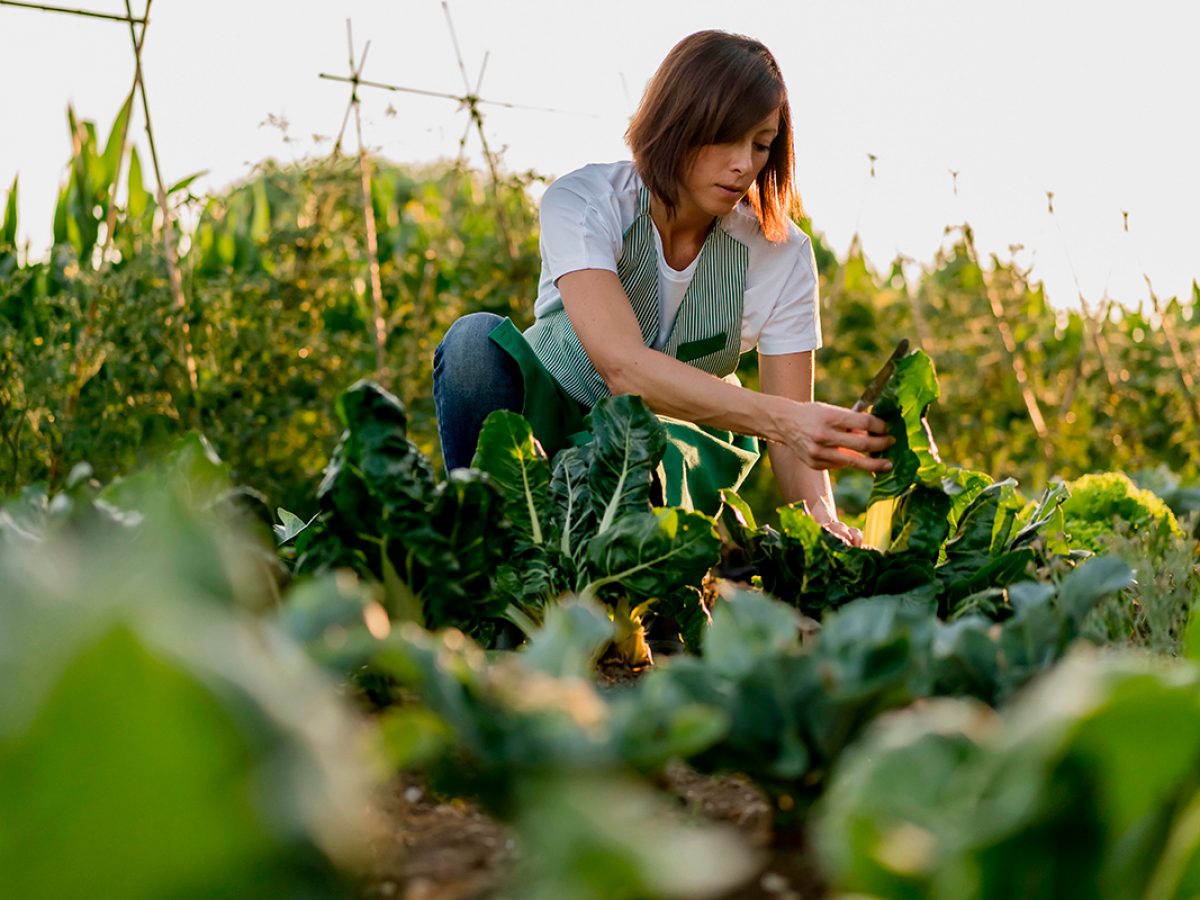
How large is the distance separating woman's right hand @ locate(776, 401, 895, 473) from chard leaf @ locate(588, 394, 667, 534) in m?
0.32

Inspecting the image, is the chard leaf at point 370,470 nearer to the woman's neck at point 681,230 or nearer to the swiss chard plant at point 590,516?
the swiss chard plant at point 590,516

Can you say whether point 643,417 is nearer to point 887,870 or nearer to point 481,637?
point 481,637

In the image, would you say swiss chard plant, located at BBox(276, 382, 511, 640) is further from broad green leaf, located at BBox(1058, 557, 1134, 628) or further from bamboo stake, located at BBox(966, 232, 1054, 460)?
bamboo stake, located at BBox(966, 232, 1054, 460)

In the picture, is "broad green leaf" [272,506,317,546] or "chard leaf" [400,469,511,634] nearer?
"chard leaf" [400,469,511,634]

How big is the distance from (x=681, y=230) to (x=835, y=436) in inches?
35.7

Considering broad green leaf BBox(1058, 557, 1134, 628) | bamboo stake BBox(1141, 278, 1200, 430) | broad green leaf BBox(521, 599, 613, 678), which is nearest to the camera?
broad green leaf BBox(521, 599, 613, 678)

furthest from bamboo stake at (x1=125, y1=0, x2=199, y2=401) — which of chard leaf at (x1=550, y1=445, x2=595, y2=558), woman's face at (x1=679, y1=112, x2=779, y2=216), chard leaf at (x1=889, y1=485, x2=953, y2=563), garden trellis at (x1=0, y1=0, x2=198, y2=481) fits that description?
chard leaf at (x1=889, y1=485, x2=953, y2=563)

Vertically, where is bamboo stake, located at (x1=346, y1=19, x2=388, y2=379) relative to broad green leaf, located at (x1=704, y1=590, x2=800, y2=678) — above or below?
above

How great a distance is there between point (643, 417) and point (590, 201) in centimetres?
88

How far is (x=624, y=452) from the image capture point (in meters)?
1.76

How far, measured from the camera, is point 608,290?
2342 mm

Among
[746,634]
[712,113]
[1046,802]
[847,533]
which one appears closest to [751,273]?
[712,113]

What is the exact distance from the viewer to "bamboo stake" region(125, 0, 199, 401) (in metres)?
3.45

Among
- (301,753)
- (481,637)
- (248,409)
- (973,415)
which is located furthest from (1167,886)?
(973,415)
